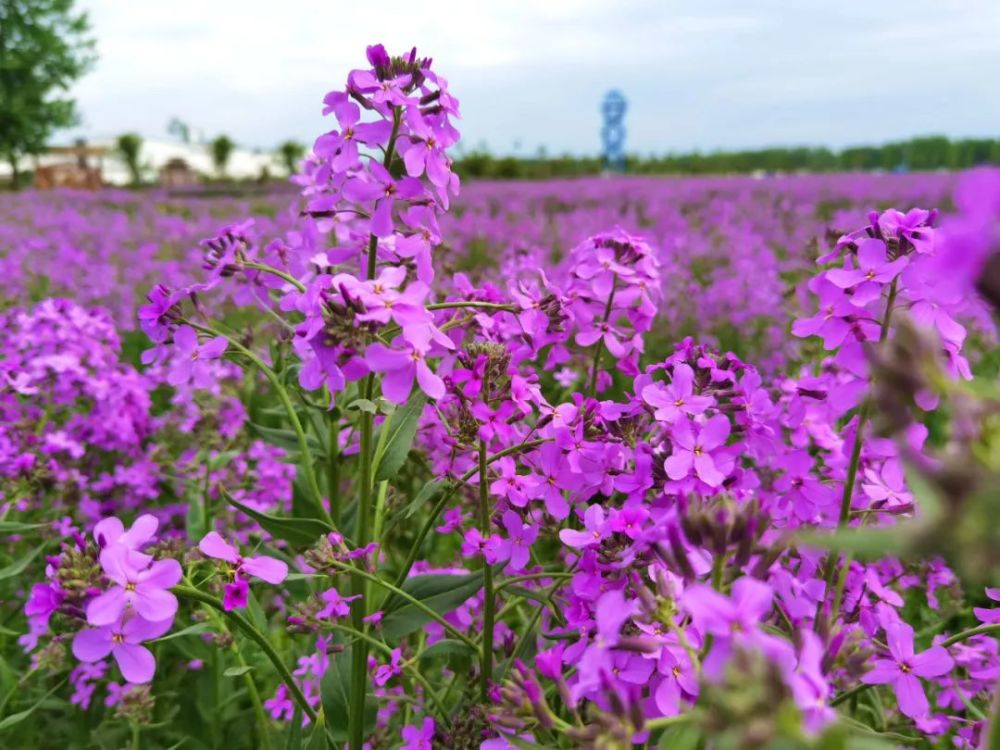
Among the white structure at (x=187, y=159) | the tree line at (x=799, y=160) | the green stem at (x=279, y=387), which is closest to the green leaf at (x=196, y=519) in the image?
the green stem at (x=279, y=387)

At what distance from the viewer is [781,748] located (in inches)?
24.3

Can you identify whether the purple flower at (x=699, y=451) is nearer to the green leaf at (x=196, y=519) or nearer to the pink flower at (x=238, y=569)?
the pink flower at (x=238, y=569)

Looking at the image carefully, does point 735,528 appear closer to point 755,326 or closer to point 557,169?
point 755,326

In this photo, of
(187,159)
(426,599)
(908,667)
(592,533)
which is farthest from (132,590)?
(187,159)

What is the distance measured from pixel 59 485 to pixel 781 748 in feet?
9.30

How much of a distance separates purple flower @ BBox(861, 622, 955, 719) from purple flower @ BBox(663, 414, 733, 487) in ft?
1.24

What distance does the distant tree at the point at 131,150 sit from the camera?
36.3m

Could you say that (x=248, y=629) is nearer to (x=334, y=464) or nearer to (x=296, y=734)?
(x=296, y=734)

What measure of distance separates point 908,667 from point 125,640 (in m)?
1.19

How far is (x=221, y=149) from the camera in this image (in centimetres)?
4209

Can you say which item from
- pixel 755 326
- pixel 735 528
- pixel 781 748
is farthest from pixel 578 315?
pixel 755 326

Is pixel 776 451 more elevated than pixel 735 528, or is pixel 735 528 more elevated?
pixel 735 528

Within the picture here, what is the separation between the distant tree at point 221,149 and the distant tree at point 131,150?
4823 mm

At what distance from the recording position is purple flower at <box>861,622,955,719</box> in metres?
1.31
